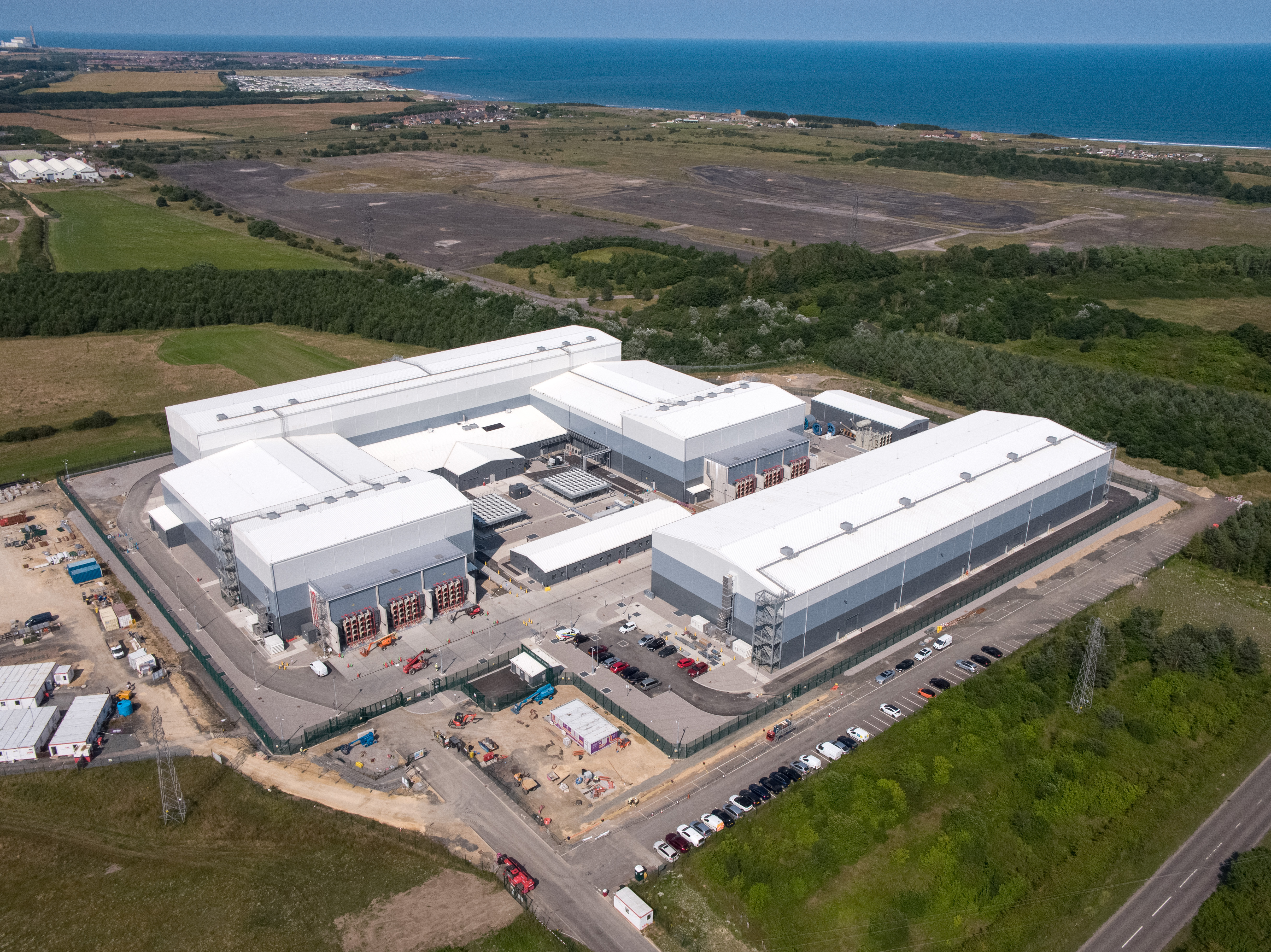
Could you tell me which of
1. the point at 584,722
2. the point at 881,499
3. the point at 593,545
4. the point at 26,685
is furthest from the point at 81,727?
the point at 881,499

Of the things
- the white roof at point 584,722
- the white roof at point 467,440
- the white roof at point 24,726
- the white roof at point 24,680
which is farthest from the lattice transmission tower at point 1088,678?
the white roof at point 24,680

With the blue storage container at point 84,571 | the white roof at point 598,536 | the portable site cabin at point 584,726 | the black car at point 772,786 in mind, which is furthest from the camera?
the white roof at point 598,536

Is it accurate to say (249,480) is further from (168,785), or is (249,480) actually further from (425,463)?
(168,785)

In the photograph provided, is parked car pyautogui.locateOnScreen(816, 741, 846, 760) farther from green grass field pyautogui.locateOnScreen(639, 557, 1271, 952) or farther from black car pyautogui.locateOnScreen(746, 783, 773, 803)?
black car pyautogui.locateOnScreen(746, 783, 773, 803)

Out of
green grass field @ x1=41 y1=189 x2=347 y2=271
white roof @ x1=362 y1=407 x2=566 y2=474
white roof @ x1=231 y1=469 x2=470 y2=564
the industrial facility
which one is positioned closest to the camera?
white roof @ x1=231 y1=469 x2=470 y2=564

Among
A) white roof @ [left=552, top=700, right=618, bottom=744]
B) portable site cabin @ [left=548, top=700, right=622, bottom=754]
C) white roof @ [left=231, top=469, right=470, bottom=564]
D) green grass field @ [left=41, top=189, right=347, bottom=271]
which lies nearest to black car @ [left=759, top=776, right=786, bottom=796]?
portable site cabin @ [left=548, top=700, right=622, bottom=754]

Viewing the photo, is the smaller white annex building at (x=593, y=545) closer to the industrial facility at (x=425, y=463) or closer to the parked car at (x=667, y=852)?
the industrial facility at (x=425, y=463)
